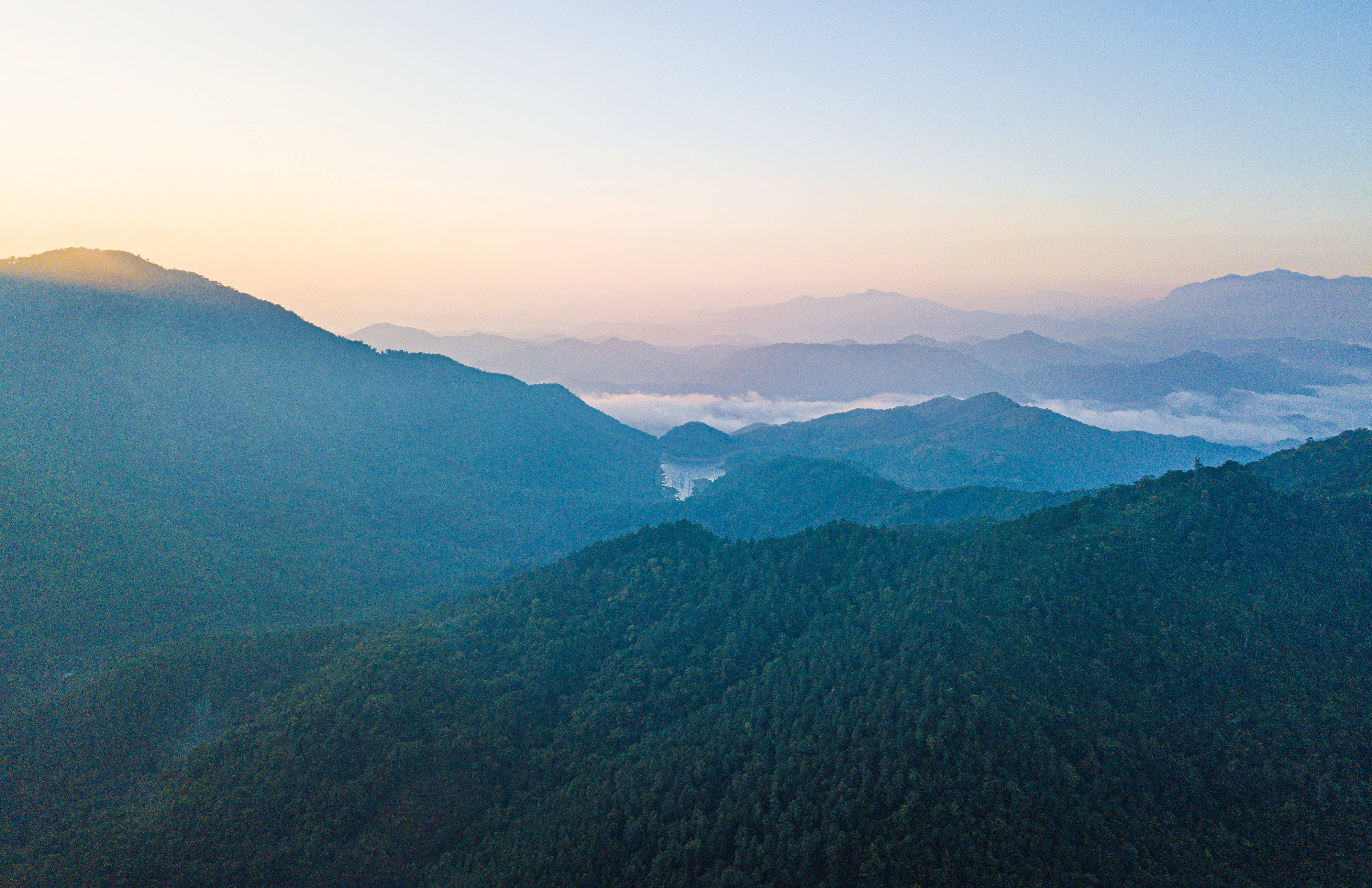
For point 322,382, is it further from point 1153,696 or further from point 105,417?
point 1153,696

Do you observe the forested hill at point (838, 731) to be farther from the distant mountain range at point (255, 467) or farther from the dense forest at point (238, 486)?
the distant mountain range at point (255, 467)

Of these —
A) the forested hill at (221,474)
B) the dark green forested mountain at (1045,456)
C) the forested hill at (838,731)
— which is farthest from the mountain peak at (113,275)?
the dark green forested mountain at (1045,456)

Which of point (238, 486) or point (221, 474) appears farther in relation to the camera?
point (221, 474)

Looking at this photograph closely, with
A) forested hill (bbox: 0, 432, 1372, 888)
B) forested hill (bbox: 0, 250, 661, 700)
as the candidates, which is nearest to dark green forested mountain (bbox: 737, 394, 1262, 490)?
forested hill (bbox: 0, 250, 661, 700)

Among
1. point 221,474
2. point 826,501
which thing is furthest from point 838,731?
point 221,474

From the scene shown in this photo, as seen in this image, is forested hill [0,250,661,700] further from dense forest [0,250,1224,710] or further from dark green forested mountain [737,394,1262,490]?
dark green forested mountain [737,394,1262,490]

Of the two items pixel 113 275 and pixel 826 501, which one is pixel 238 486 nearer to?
pixel 113 275

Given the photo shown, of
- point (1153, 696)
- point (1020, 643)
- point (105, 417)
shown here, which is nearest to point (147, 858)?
point (1020, 643)
